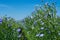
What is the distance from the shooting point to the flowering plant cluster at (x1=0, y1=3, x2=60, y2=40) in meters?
4.96

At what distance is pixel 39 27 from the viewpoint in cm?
552

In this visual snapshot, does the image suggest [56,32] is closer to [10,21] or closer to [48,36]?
[48,36]

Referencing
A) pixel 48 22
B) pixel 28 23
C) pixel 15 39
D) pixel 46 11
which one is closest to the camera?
pixel 15 39

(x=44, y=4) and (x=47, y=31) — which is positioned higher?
(x=44, y=4)

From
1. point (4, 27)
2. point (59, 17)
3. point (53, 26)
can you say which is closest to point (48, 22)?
point (53, 26)

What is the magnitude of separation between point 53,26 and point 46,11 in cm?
65

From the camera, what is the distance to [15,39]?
4.91 metres

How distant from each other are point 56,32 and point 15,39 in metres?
0.94

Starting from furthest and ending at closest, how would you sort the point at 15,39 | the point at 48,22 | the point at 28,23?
the point at 28,23
the point at 48,22
the point at 15,39

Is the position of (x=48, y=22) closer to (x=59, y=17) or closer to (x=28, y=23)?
(x=59, y=17)

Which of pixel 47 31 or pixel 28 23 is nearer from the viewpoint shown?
pixel 47 31

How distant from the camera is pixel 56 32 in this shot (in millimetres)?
5098

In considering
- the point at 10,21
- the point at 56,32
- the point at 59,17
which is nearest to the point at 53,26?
the point at 56,32

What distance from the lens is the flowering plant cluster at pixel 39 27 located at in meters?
4.96
